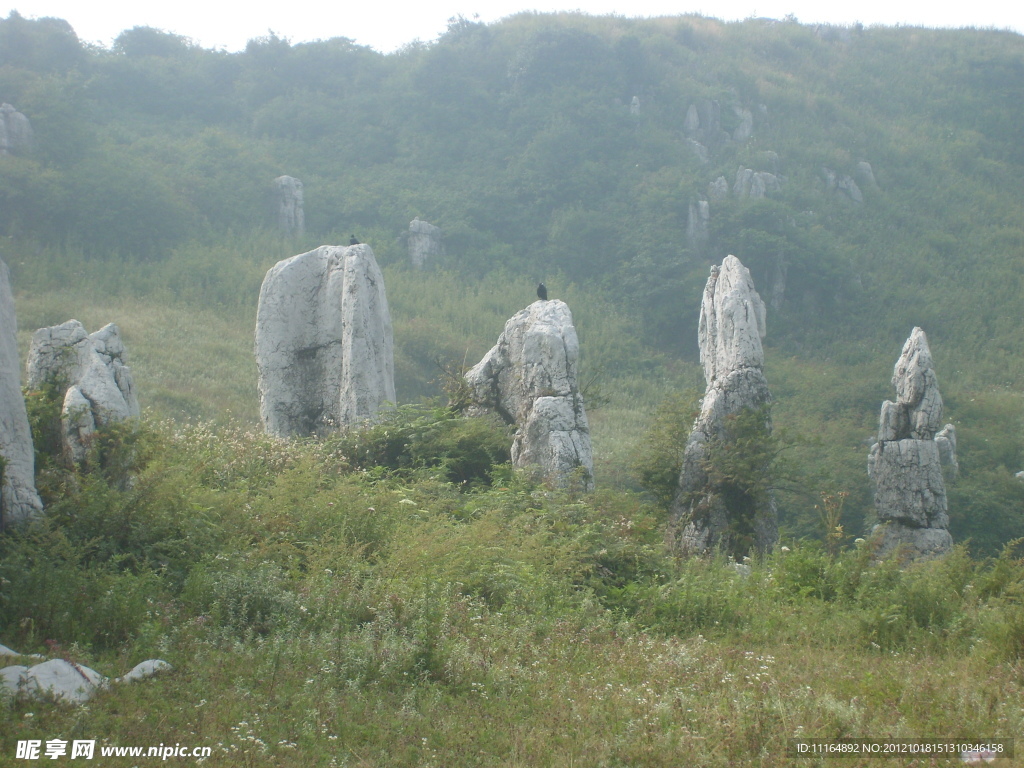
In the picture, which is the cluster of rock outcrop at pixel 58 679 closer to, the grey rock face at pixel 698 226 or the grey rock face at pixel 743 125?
the grey rock face at pixel 698 226

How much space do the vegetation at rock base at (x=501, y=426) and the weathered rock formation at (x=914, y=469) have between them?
1.48 m

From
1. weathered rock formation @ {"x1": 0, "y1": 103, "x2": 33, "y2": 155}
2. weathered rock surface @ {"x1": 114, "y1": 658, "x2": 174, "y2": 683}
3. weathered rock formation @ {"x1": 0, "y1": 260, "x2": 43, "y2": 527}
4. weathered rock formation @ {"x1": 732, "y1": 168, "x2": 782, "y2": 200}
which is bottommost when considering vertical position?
weathered rock surface @ {"x1": 114, "y1": 658, "x2": 174, "y2": 683}

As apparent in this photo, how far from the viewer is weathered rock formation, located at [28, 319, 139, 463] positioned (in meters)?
9.40

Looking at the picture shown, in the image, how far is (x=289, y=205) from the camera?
1730 inches

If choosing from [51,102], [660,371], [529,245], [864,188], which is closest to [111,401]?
[660,371]

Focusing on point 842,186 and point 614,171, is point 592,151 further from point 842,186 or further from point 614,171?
point 842,186

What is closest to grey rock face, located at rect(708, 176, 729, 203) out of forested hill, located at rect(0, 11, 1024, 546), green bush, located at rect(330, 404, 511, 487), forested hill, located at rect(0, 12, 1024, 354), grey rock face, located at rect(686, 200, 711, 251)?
forested hill, located at rect(0, 11, 1024, 546)

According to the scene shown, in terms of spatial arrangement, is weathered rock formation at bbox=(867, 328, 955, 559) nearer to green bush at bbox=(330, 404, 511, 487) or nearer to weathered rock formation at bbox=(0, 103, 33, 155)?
green bush at bbox=(330, 404, 511, 487)

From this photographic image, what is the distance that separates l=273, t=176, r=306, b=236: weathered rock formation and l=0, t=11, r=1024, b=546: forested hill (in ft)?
2.46

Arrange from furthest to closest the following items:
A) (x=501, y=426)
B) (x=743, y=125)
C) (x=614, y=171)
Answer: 1. (x=743, y=125)
2. (x=614, y=171)
3. (x=501, y=426)

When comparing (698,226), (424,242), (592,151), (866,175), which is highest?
(592,151)

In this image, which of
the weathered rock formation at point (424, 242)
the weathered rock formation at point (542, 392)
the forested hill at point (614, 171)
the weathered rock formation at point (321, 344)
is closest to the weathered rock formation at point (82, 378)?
the weathered rock formation at point (321, 344)

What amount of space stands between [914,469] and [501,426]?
6439 millimetres

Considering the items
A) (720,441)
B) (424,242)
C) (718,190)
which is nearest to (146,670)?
(720,441)
